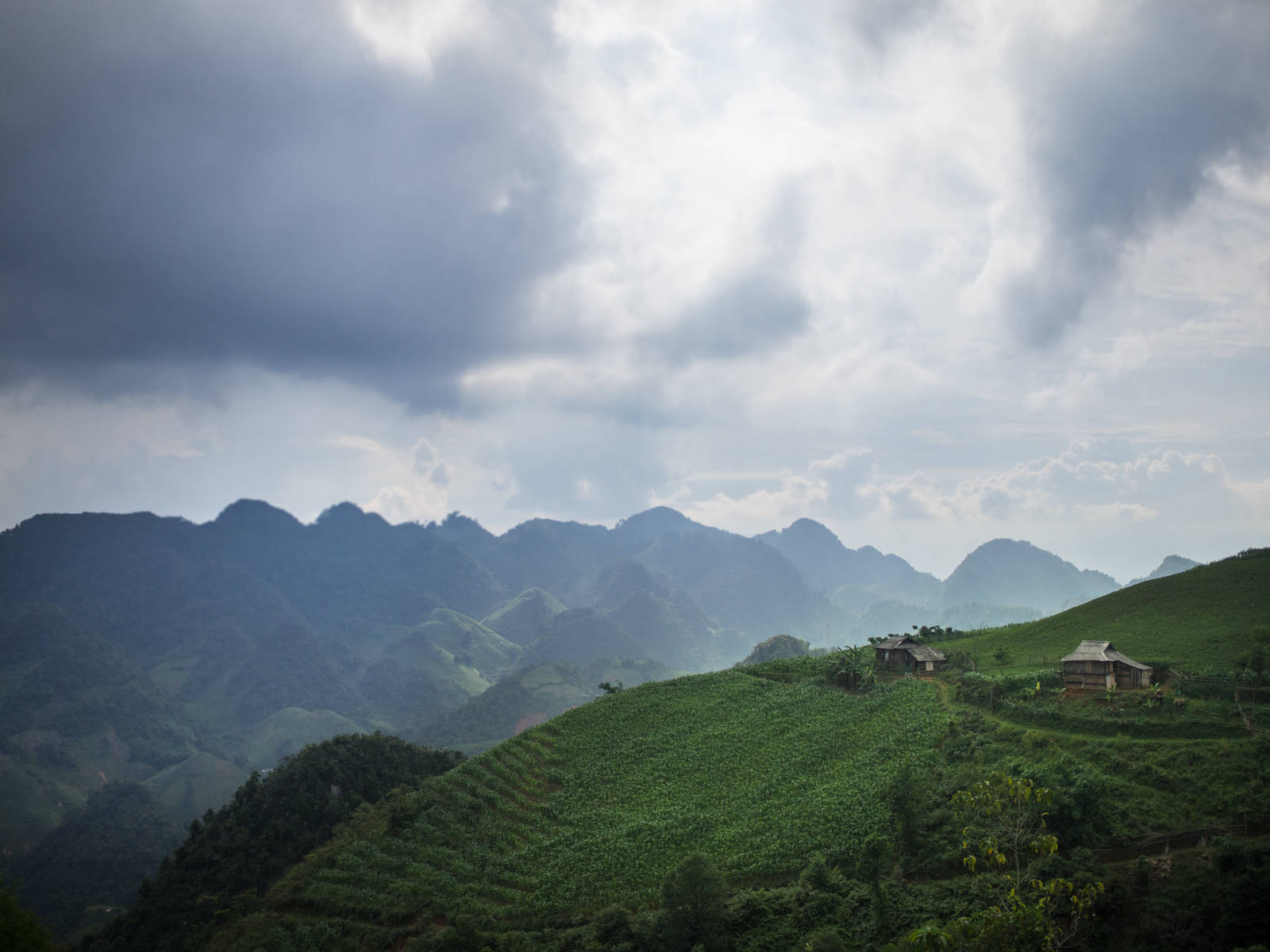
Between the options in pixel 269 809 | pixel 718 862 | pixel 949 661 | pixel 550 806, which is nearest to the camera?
pixel 718 862

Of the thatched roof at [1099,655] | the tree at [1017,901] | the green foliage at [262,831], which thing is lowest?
the green foliage at [262,831]

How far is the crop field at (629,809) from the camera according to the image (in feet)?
154

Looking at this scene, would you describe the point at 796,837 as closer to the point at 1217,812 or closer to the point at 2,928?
the point at 1217,812

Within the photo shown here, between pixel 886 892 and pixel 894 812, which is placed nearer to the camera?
pixel 886 892

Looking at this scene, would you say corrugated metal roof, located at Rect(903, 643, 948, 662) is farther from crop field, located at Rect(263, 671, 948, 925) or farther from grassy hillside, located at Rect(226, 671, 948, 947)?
grassy hillside, located at Rect(226, 671, 948, 947)

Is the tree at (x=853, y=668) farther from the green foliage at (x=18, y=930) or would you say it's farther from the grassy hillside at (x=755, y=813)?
the green foliage at (x=18, y=930)

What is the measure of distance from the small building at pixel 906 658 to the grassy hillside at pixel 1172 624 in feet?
12.3

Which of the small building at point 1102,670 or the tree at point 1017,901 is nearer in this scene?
the tree at point 1017,901

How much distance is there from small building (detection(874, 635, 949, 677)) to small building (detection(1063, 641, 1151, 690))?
51.5 feet

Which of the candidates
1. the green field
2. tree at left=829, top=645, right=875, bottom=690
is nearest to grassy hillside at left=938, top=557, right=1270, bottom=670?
the green field

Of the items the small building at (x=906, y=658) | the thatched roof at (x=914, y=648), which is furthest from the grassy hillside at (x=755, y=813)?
the thatched roof at (x=914, y=648)

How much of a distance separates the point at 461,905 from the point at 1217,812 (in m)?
43.5

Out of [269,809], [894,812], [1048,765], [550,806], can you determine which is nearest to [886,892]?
[894,812]

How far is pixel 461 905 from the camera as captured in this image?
155 feet
